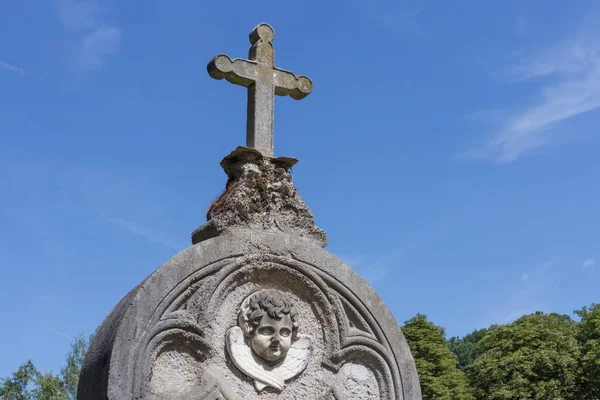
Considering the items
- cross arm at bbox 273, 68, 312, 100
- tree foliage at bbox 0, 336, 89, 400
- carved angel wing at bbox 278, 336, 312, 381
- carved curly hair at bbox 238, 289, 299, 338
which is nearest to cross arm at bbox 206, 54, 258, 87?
cross arm at bbox 273, 68, 312, 100

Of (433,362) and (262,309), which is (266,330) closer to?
(262,309)

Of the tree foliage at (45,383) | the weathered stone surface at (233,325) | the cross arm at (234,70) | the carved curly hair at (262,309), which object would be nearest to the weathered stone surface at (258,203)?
the weathered stone surface at (233,325)

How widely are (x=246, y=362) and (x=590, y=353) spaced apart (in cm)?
2342

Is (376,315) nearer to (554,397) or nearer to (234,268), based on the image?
(234,268)

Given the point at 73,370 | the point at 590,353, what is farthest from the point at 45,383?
the point at 590,353

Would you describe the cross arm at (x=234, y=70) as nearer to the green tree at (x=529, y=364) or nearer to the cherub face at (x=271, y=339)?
the cherub face at (x=271, y=339)

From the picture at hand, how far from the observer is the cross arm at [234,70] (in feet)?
23.7

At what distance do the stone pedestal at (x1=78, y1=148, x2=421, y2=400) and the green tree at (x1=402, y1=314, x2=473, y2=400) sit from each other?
23.8 meters

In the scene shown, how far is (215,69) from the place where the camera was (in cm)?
722

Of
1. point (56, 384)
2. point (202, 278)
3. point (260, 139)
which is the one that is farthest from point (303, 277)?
point (56, 384)

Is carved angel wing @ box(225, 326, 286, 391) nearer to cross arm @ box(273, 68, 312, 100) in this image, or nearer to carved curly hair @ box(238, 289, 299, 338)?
carved curly hair @ box(238, 289, 299, 338)

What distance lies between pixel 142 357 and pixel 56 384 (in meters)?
17.9

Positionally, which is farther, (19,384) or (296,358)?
(19,384)

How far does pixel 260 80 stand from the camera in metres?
7.51
